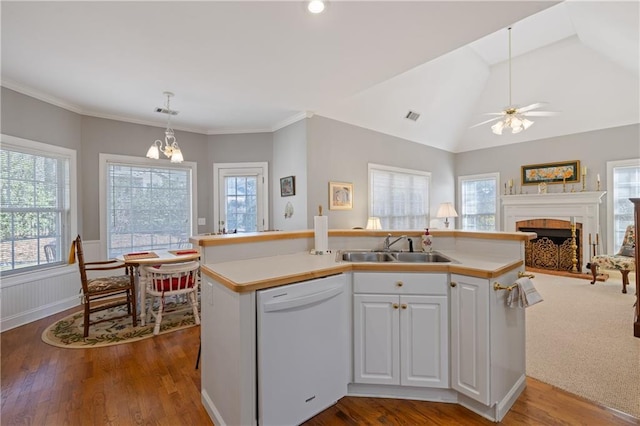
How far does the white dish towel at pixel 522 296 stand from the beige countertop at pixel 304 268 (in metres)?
0.12

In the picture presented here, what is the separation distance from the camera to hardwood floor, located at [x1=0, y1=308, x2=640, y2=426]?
5.85 feet

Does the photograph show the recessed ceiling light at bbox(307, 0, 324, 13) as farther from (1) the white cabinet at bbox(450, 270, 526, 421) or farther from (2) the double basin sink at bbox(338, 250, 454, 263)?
(1) the white cabinet at bbox(450, 270, 526, 421)

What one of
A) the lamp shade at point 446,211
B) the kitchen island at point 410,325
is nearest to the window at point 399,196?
the lamp shade at point 446,211

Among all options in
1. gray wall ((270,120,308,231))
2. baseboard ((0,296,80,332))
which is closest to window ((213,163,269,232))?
gray wall ((270,120,308,231))

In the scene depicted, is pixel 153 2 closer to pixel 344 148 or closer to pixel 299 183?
pixel 299 183

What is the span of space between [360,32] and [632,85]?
5.44 m

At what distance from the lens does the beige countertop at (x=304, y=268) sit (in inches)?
62.1

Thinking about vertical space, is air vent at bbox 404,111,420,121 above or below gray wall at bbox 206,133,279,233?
above

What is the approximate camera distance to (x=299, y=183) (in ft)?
14.5

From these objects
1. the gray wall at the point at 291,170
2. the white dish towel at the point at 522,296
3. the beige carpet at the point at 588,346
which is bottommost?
the beige carpet at the point at 588,346

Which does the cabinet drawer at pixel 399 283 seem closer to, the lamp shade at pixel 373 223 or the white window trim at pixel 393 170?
the lamp shade at pixel 373 223

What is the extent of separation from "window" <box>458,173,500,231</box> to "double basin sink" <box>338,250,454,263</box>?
4.93 meters

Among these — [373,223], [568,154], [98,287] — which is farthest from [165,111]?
[568,154]

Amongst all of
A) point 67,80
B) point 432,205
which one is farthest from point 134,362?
point 432,205
